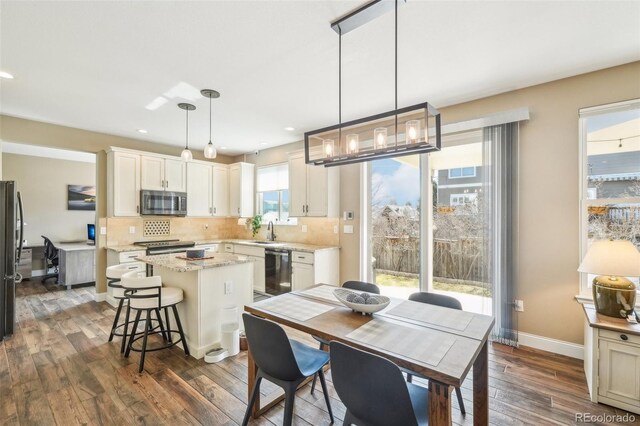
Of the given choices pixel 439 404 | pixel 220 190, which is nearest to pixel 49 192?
pixel 220 190

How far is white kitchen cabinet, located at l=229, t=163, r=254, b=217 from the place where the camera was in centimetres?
593

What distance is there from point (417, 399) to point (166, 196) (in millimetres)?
4949

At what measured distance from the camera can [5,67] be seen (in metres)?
2.65

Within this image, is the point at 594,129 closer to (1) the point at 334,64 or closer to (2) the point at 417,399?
(1) the point at 334,64

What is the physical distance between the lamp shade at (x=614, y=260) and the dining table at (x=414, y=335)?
1.13 meters

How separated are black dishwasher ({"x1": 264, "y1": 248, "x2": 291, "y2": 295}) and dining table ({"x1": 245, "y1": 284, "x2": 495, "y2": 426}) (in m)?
2.21

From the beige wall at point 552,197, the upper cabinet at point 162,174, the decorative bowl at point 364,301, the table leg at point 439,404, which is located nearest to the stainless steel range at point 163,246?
the upper cabinet at point 162,174

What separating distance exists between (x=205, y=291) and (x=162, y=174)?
312 cm

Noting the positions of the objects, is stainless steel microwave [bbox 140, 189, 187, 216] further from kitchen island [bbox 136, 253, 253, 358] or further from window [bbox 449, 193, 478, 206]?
window [bbox 449, 193, 478, 206]

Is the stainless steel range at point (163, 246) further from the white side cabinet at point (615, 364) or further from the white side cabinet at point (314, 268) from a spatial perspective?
the white side cabinet at point (615, 364)

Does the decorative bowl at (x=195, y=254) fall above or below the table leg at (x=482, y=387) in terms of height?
above

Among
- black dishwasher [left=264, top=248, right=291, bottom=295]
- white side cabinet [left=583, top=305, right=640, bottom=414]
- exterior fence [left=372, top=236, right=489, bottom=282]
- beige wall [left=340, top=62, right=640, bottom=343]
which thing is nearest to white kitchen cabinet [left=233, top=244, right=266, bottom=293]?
black dishwasher [left=264, top=248, right=291, bottom=295]

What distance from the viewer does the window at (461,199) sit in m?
3.43

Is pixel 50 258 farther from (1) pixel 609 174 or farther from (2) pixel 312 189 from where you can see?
(1) pixel 609 174
